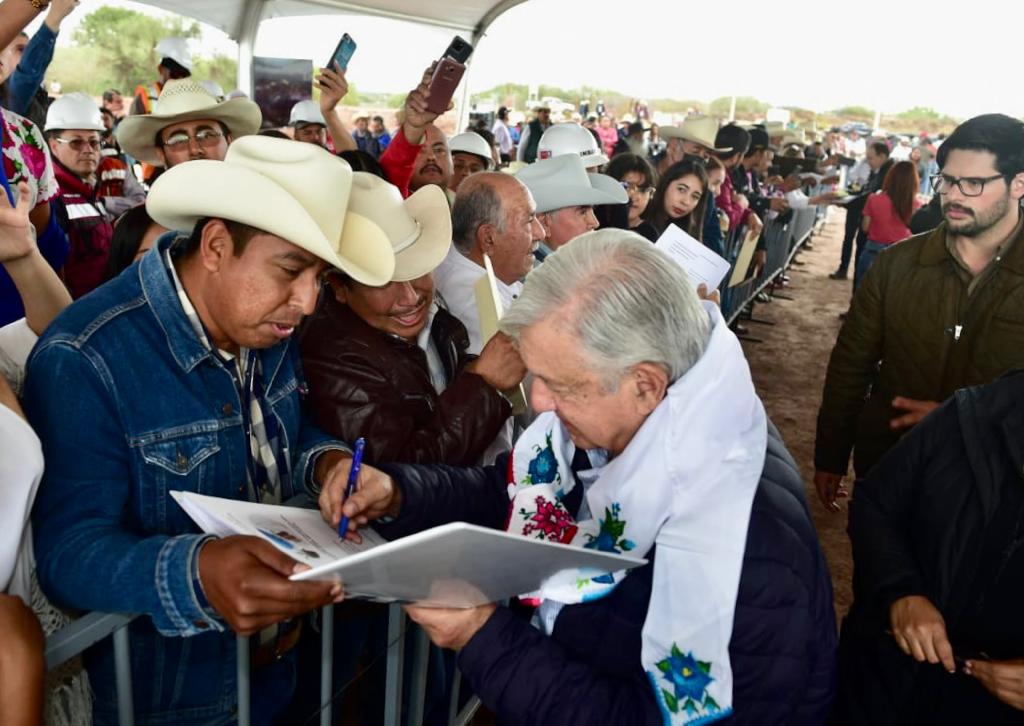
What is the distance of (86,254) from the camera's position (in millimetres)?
3623

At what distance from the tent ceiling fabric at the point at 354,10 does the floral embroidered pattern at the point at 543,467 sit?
311 inches

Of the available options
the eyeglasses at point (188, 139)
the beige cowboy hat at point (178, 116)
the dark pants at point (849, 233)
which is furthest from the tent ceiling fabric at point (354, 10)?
the dark pants at point (849, 233)

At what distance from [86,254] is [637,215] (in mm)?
3585

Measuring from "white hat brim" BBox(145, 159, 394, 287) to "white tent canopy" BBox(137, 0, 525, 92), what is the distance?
7467 millimetres

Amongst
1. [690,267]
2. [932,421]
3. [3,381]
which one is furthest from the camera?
[690,267]

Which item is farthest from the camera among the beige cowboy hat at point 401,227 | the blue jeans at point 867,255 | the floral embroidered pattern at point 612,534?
the blue jeans at point 867,255

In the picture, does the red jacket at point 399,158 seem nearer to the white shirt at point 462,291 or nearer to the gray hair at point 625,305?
the white shirt at point 462,291

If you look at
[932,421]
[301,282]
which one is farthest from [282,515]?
[932,421]

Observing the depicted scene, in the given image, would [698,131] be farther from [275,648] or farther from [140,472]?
[140,472]

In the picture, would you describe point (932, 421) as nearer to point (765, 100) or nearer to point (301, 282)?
point (301, 282)

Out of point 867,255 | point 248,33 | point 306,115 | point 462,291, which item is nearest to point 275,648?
point 462,291

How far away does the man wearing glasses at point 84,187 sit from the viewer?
3.59 meters

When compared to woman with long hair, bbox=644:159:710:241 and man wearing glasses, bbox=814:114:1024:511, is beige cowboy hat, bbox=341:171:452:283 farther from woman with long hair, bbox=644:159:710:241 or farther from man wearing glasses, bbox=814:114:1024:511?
woman with long hair, bbox=644:159:710:241

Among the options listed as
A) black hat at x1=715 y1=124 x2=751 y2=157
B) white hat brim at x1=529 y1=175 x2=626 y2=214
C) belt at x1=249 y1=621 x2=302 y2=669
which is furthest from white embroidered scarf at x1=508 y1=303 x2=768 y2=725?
black hat at x1=715 y1=124 x2=751 y2=157
